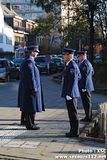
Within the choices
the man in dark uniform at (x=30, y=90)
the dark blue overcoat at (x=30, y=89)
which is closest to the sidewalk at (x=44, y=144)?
the man in dark uniform at (x=30, y=90)

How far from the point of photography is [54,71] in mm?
49562

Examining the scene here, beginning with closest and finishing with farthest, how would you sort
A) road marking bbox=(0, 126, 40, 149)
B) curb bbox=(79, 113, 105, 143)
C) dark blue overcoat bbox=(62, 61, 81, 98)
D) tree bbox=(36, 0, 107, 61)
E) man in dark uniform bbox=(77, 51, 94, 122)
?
road marking bbox=(0, 126, 40, 149), curb bbox=(79, 113, 105, 143), dark blue overcoat bbox=(62, 61, 81, 98), man in dark uniform bbox=(77, 51, 94, 122), tree bbox=(36, 0, 107, 61)

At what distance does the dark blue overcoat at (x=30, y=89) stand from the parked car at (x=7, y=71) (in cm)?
2212

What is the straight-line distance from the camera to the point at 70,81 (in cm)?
1084

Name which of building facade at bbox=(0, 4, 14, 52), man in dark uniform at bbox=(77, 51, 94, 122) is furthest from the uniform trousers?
building facade at bbox=(0, 4, 14, 52)

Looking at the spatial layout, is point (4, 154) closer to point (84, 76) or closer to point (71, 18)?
point (84, 76)

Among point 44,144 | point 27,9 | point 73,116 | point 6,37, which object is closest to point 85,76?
point 73,116

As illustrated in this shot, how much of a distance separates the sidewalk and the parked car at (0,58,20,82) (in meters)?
20.9

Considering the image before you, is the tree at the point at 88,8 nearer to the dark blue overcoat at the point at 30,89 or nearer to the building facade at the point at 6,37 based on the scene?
the dark blue overcoat at the point at 30,89

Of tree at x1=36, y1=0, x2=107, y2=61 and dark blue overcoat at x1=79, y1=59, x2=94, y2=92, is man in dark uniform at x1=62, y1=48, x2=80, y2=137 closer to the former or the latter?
dark blue overcoat at x1=79, y1=59, x2=94, y2=92

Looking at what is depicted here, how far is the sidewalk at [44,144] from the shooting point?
8.88 meters

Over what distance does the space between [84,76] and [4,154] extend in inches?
191

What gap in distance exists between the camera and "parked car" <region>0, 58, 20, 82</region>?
34125 mm

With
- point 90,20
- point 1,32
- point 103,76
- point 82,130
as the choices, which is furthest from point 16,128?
point 1,32
